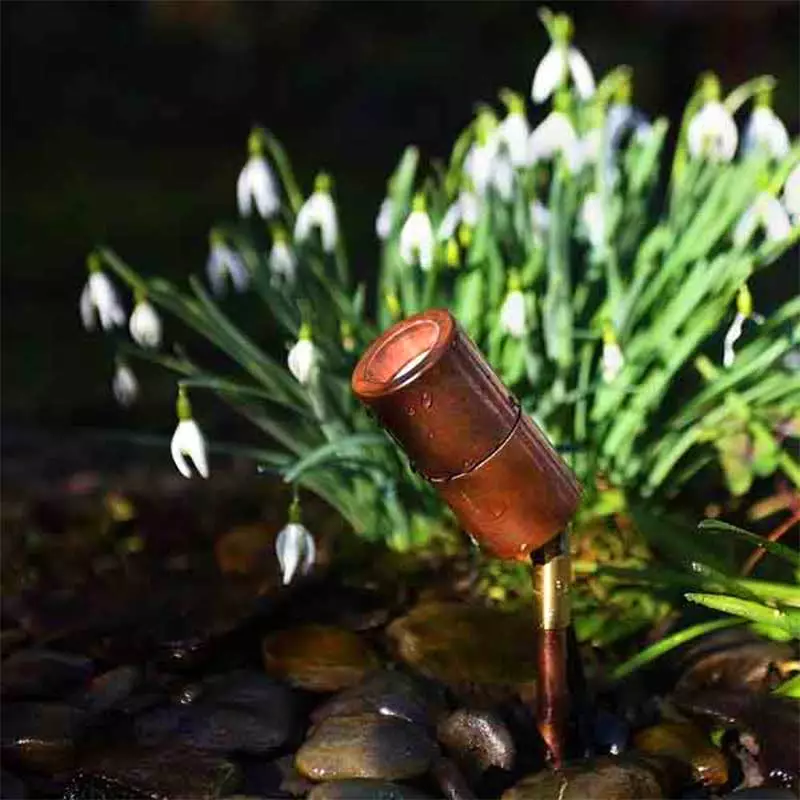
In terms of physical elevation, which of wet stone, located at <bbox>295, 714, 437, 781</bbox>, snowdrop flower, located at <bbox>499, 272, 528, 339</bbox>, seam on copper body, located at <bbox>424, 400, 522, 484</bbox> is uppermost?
snowdrop flower, located at <bbox>499, 272, 528, 339</bbox>

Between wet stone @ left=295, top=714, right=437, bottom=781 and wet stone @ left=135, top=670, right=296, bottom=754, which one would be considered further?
wet stone @ left=135, top=670, right=296, bottom=754

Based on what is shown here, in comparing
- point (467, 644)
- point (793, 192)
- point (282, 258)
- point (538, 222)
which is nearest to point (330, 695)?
point (467, 644)

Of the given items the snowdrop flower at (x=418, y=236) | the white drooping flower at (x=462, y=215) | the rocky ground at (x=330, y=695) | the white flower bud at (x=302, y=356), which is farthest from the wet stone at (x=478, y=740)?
the white drooping flower at (x=462, y=215)

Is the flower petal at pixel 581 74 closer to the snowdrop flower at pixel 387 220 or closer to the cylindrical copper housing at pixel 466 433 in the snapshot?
the snowdrop flower at pixel 387 220

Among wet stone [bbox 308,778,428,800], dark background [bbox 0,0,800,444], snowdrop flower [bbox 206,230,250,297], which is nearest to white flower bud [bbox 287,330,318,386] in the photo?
snowdrop flower [bbox 206,230,250,297]

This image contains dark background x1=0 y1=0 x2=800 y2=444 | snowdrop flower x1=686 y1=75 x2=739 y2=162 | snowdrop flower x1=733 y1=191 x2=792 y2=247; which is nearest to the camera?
snowdrop flower x1=733 y1=191 x2=792 y2=247

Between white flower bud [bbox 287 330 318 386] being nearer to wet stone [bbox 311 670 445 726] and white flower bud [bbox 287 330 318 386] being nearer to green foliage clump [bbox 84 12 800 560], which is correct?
green foliage clump [bbox 84 12 800 560]
